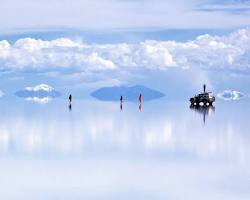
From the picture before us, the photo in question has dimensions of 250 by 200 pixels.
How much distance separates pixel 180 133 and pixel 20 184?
4961 cm

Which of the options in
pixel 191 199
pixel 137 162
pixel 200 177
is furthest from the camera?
pixel 137 162

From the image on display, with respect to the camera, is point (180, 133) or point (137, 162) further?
point (180, 133)

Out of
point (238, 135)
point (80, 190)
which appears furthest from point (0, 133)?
point (80, 190)

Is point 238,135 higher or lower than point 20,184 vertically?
higher

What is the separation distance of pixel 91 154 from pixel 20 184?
18530 mm

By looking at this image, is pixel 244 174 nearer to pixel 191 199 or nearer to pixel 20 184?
pixel 191 199

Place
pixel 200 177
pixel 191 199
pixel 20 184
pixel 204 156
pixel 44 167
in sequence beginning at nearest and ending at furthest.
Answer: pixel 191 199, pixel 20 184, pixel 200 177, pixel 44 167, pixel 204 156

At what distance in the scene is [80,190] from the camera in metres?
50.4

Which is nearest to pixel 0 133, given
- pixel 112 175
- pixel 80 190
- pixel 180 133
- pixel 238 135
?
pixel 180 133

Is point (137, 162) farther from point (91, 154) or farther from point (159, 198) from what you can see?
point (159, 198)

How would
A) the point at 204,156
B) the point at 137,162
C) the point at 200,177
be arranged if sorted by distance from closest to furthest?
the point at 200,177, the point at 137,162, the point at 204,156

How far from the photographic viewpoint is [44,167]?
2408 inches

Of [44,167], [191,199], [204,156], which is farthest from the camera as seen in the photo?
[204,156]

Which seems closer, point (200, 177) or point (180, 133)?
point (200, 177)
